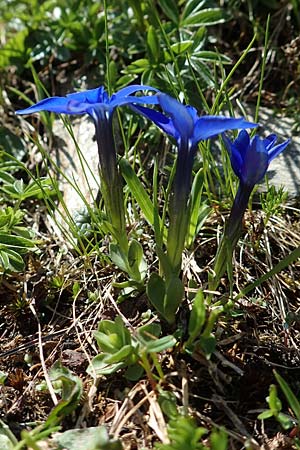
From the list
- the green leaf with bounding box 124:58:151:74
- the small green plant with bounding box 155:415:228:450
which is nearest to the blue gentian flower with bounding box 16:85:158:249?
the small green plant with bounding box 155:415:228:450

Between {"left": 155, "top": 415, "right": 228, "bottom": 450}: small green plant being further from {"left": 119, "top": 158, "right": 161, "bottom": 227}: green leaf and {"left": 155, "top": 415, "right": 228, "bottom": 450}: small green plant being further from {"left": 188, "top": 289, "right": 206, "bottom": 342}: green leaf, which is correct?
{"left": 119, "top": 158, "right": 161, "bottom": 227}: green leaf

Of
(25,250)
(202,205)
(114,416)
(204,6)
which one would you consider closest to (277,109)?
(204,6)

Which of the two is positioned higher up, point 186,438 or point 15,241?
point 15,241

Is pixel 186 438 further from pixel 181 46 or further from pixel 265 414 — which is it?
pixel 181 46

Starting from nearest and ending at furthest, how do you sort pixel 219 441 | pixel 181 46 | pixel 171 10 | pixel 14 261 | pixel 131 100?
pixel 219 441, pixel 131 100, pixel 14 261, pixel 181 46, pixel 171 10

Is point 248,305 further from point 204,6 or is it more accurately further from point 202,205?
point 204,6

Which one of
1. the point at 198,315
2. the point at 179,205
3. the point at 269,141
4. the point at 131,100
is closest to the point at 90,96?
the point at 131,100

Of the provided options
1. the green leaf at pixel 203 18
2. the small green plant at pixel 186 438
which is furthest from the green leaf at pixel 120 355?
the green leaf at pixel 203 18
